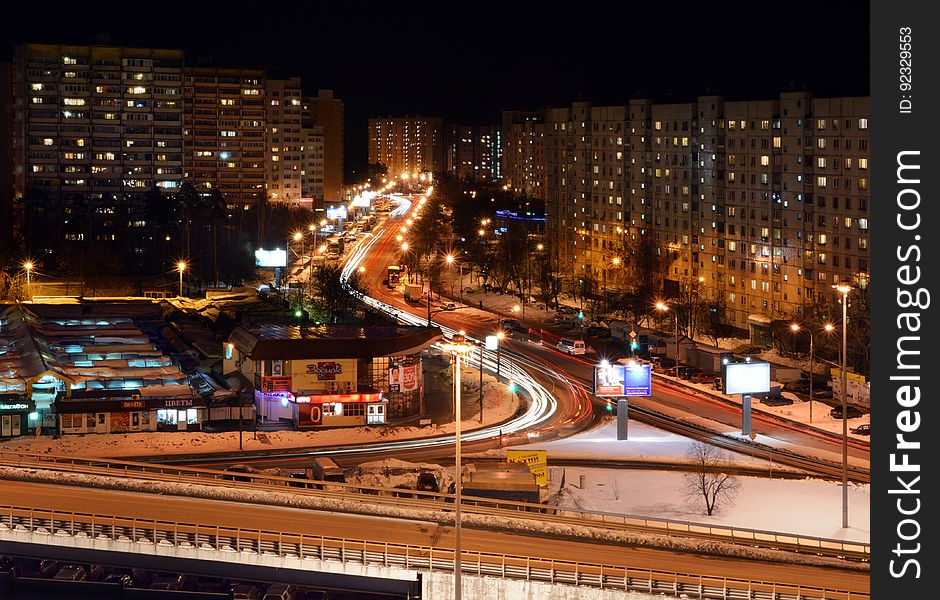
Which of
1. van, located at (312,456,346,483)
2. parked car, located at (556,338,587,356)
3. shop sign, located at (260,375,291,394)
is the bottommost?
van, located at (312,456,346,483)

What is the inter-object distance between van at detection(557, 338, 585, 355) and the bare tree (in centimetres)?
1695

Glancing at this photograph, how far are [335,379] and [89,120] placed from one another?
3146 inches

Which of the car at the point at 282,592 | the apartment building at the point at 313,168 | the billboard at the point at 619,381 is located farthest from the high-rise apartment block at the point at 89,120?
the car at the point at 282,592

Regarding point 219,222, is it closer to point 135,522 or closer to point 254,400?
point 254,400

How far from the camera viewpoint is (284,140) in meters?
133

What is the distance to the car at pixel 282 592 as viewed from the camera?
102ft

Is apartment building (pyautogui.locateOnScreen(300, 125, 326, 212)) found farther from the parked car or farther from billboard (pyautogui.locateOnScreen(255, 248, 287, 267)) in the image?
the parked car

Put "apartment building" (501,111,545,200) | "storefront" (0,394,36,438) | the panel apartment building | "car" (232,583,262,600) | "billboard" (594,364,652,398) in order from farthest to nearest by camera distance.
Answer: "apartment building" (501,111,545,200) → the panel apartment building → "storefront" (0,394,36,438) → "billboard" (594,364,652,398) → "car" (232,583,262,600)

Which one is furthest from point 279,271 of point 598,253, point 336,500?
point 336,500

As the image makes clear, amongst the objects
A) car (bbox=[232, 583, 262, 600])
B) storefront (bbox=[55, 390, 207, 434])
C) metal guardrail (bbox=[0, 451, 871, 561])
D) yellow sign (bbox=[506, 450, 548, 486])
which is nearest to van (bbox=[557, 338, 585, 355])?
storefront (bbox=[55, 390, 207, 434])

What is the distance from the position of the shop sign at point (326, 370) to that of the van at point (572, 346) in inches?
625

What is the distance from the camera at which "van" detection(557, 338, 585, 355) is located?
196 feet

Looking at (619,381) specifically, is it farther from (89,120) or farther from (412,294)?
(89,120)

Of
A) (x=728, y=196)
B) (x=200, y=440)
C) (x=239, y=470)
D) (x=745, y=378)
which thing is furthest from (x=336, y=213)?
(x=239, y=470)
